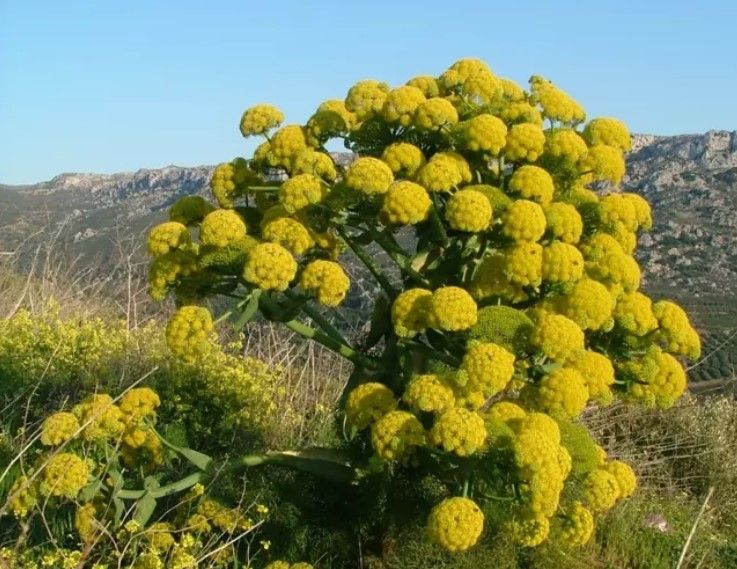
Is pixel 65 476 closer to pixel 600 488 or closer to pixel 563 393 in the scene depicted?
pixel 563 393

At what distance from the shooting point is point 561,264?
3773 mm

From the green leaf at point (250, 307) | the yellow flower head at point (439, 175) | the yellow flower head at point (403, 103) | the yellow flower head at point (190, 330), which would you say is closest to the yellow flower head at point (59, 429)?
the yellow flower head at point (190, 330)

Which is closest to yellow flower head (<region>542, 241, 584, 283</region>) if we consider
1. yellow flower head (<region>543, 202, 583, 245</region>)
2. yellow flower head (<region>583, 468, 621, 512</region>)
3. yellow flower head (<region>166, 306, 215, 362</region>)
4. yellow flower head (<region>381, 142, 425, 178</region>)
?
yellow flower head (<region>543, 202, 583, 245</region>)

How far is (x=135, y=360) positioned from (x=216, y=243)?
402cm

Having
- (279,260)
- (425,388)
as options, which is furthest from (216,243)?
(425,388)

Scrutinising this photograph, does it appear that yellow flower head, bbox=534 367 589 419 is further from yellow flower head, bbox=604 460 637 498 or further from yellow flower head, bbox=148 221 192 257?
yellow flower head, bbox=148 221 192 257

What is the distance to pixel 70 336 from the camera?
746cm

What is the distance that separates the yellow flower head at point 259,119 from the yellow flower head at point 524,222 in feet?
4.50

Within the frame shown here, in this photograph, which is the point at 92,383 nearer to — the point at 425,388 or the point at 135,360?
the point at 135,360

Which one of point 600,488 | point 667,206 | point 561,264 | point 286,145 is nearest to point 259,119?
point 286,145

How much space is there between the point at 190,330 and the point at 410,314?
3.21ft

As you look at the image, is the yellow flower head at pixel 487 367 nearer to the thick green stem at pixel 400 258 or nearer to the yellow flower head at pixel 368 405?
the yellow flower head at pixel 368 405

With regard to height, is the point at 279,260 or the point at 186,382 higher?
the point at 279,260

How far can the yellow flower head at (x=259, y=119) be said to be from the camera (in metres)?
4.52
